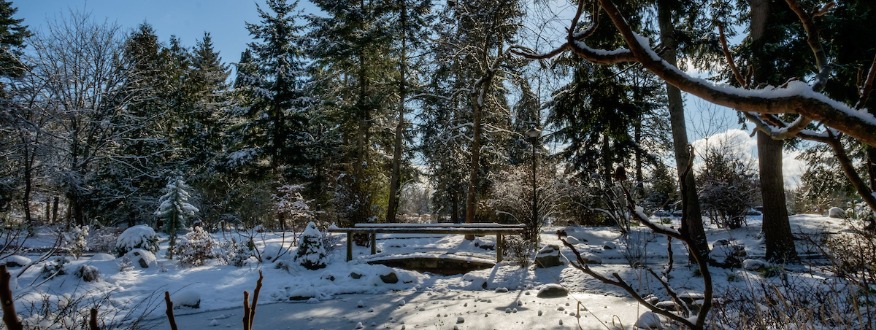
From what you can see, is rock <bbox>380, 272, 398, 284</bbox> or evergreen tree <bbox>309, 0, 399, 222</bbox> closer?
rock <bbox>380, 272, 398, 284</bbox>

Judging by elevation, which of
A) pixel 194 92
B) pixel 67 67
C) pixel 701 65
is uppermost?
pixel 194 92

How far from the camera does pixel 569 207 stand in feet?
61.4

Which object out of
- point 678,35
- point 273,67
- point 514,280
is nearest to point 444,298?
point 514,280

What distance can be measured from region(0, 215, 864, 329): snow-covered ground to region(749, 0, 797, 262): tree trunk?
47 cm

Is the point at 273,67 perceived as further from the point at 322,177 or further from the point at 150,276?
the point at 150,276

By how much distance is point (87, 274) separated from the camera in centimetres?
680

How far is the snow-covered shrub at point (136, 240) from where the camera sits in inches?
349

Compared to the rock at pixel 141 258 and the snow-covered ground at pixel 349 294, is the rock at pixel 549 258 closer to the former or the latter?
the snow-covered ground at pixel 349 294

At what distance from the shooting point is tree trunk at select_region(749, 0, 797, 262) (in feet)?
26.9

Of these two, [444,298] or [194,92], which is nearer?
[444,298]

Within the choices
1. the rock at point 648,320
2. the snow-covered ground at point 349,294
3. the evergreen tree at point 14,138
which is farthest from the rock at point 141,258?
the rock at point 648,320

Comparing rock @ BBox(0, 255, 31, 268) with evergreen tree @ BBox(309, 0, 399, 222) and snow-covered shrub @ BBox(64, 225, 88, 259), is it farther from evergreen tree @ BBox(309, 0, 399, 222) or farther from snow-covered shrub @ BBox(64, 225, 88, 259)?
evergreen tree @ BBox(309, 0, 399, 222)

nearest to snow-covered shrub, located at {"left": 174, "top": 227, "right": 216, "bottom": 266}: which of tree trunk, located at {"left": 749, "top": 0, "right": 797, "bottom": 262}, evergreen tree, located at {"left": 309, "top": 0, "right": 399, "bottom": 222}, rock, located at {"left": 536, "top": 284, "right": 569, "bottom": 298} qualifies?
evergreen tree, located at {"left": 309, "top": 0, "right": 399, "bottom": 222}

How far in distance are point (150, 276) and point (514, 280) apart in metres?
6.18
